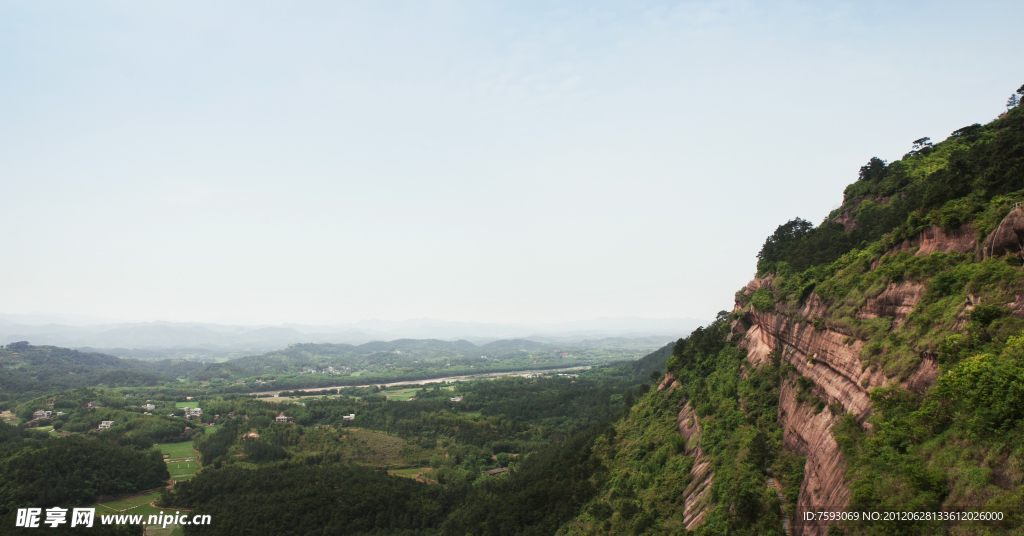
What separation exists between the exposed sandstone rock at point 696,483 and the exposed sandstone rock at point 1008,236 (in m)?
18.4

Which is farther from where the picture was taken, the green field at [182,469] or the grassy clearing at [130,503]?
the green field at [182,469]

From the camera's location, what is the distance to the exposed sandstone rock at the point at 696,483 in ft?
88.5

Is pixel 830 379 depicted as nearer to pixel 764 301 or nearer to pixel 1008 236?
pixel 1008 236

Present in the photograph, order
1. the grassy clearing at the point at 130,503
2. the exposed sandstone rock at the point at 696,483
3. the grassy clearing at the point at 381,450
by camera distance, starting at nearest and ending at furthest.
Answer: the exposed sandstone rock at the point at 696,483, the grassy clearing at the point at 130,503, the grassy clearing at the point at 381,450

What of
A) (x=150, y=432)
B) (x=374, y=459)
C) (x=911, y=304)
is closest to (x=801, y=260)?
(x=911, y=304)

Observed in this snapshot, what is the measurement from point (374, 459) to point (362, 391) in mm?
95695

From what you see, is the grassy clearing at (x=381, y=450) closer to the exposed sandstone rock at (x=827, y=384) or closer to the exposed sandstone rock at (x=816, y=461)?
the exposed sandstone rock at (x=827, y=384)

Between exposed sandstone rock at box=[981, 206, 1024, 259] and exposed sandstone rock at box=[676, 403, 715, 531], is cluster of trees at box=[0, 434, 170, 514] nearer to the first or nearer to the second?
exposed sandstone rock at box=[676, 403, 715, 531]

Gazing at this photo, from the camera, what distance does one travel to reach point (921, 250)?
2341 cm

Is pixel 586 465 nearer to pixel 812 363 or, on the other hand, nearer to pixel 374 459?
pixel 812 363

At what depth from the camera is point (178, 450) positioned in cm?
10031

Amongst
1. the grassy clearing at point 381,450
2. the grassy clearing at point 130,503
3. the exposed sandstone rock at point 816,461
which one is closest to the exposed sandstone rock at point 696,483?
the exposed sandstone rock at point 816,461

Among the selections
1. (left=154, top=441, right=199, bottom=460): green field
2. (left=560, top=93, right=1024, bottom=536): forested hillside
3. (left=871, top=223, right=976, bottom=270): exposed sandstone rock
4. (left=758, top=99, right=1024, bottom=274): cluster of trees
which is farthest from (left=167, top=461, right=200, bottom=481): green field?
(left=871, top=223, right=976, bottom=270): exposed sandstone rock

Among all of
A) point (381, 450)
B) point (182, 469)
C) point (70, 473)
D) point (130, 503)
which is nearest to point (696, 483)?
point (381, 450)
